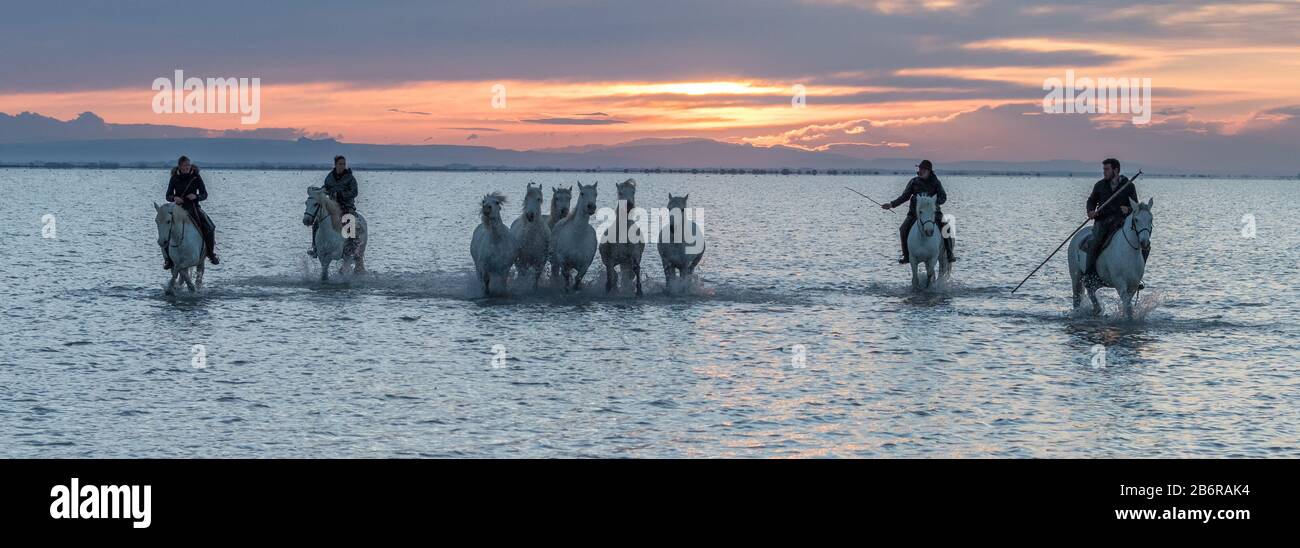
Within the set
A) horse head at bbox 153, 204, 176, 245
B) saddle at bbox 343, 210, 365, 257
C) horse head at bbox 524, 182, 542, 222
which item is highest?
horse head at bbox 524, 182, 542, 222

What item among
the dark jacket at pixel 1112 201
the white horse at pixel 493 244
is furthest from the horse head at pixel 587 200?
the dark jacket at pixel 1112 201

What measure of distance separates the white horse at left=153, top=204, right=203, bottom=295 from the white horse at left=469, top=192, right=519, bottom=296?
16.2 ft

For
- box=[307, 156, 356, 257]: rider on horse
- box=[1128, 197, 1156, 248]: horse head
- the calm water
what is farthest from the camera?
box=[307, 156, 356, 257]: rider on horse

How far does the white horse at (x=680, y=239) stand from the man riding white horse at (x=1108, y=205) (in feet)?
23.3

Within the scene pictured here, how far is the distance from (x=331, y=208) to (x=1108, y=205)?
46.6ft

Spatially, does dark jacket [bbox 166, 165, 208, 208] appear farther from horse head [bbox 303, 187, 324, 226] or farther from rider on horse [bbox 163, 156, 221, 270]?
horse head [bbox 303, 187, 324, 226]

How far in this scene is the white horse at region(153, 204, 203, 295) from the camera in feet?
79.9

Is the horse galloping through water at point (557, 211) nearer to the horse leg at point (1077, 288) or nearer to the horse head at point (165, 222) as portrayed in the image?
the horse head at point (165, 222)

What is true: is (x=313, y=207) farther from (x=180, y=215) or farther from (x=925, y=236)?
(x=925, y=236)

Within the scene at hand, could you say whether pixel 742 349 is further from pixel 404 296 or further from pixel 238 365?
pixel 404 296

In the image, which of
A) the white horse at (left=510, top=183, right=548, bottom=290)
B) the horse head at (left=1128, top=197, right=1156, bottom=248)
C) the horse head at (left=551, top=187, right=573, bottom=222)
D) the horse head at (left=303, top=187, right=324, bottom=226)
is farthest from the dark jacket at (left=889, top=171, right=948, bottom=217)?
the horse head at (left=303, top=187, right=324, bottom=226)

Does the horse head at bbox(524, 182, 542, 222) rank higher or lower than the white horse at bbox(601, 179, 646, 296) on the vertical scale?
higher
